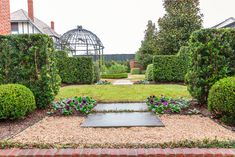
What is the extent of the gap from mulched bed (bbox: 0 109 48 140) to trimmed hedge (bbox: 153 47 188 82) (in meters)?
7.98

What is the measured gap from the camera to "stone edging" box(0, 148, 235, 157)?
11.0 ft

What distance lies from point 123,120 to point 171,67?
828 cm

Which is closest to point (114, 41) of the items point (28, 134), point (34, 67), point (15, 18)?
point (15, 18)

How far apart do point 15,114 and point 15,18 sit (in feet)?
81.5

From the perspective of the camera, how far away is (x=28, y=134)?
4.48m

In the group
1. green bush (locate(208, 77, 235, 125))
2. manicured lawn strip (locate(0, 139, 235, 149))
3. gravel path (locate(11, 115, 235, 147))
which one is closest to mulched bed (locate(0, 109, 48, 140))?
gravel path (locate(11, 115, 235, 147))

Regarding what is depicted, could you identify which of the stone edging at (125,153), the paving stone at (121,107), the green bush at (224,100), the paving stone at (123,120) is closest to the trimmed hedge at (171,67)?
the paving stone at (121,107)

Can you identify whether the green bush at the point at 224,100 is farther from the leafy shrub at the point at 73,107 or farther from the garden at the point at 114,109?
the leafy shrub at the point at 73,107

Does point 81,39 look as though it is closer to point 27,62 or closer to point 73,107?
point 27,62

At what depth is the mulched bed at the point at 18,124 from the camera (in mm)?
4538

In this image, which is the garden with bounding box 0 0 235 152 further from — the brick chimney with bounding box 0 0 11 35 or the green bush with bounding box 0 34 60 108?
the brick chimney with bounding box 0 0 11 35

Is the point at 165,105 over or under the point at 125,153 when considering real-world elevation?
over

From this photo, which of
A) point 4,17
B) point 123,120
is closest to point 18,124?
point 123,120

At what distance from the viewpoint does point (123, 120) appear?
528cm
